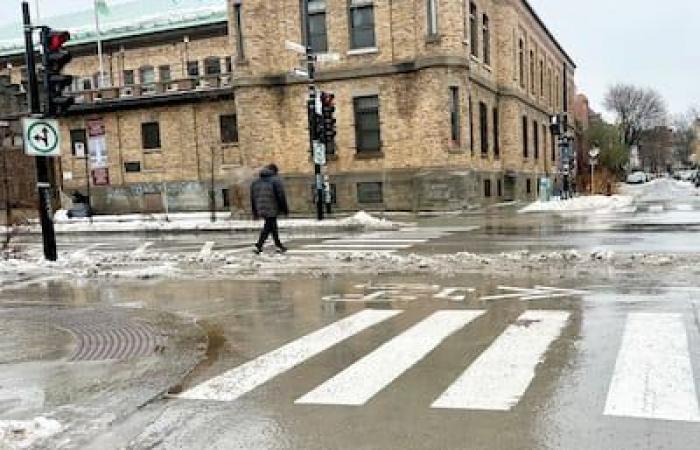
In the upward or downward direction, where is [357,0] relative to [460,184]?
upward

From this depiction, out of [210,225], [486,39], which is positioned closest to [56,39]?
[210,225]

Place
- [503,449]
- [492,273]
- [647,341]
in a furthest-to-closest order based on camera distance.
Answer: [492,273] → [647,341] → [503,449]

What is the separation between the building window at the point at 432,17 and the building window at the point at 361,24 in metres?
2.59

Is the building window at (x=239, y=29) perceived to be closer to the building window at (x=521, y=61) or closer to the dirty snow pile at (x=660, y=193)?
the building window at (x=521, y=61)

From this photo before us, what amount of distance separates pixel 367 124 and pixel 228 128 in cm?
923

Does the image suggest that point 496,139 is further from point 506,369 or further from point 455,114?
point 506,369

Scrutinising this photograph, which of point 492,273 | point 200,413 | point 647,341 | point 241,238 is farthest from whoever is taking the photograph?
point 241,238

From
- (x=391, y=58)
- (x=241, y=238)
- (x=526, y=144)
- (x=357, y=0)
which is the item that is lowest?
(x=241, y=238)

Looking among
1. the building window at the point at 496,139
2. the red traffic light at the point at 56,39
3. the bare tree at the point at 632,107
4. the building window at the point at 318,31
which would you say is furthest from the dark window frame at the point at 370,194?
the bare tree at the point at 632,107

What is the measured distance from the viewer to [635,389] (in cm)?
551

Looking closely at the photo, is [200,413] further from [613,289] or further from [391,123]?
[391,123]

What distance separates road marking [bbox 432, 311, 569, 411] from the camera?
5.40m

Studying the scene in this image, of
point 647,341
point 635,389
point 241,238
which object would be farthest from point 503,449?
point 241,238

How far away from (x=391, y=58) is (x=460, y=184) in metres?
6.00
